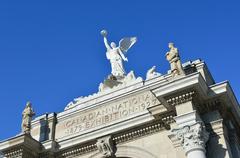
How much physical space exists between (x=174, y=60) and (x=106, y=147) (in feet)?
15.0

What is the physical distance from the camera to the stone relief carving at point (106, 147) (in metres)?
17.5

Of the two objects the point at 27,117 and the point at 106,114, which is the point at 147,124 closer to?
the point at 106,114

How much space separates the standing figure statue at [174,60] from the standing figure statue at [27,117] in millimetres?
7116

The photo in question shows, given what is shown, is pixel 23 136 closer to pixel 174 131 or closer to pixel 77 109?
pixel 77 109

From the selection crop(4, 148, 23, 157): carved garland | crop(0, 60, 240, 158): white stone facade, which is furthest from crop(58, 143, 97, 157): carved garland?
crop(4, 148, 23, 157): carved garland

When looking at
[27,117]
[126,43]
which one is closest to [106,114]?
[27,117]

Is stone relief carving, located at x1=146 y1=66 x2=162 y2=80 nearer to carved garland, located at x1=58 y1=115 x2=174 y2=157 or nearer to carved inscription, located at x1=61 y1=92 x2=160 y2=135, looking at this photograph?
carved inscription, located at x1=61 y1=92 x2=160 y2=135

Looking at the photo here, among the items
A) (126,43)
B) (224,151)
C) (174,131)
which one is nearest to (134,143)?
(174,131)

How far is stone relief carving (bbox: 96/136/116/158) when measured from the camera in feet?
57.3

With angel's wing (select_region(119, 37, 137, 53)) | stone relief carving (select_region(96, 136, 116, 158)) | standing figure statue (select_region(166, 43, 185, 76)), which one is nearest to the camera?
standing figure statue (select_region(166, 43, 185, 76))

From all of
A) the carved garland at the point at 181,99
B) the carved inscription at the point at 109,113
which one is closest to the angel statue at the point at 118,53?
the carved inscription at the point at 109,113

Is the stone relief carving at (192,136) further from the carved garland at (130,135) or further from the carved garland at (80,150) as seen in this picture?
the carved garland at (80,150)

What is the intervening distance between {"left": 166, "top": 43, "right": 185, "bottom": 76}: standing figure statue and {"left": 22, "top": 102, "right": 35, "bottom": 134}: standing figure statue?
7116 millimetres

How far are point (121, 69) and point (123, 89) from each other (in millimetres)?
2353
